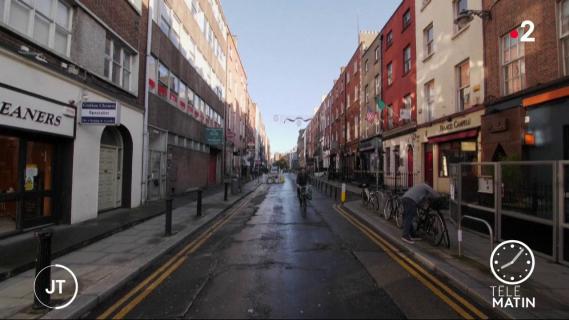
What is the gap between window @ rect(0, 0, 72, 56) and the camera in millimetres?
7623

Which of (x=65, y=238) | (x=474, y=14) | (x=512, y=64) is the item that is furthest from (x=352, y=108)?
(x=65, y=238)

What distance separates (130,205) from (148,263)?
7796 mm

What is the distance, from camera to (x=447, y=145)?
642 inches

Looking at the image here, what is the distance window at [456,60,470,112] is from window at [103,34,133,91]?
46.1 feet

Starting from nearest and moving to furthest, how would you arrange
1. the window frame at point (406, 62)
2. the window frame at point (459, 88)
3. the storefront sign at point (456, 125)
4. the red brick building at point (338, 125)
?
the storefront sign at point (456, 125)
the window frame at point (459, 88)
the window frame at point (406, 62)
the red brick building at point (338, 125)

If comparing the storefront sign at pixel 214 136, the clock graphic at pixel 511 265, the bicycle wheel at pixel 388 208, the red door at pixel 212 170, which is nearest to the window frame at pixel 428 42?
the bicycle wheel at pixel 388 208

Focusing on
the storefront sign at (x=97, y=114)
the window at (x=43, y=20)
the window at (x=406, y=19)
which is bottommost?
the storefront sign at (x=97, y=114)

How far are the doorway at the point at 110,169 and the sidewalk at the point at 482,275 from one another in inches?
383

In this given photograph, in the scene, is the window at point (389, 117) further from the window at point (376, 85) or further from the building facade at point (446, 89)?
the building facade at point (446, 89)

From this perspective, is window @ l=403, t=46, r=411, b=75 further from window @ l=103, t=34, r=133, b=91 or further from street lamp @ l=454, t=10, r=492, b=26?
window @ l=103, t=34, r=133, b=91

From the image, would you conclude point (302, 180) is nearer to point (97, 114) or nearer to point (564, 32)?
point (97, 114)

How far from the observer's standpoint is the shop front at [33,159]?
7480mm

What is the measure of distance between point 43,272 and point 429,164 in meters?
17.8

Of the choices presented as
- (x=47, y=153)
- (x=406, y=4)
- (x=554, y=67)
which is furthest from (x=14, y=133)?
(x=406, y=4)
